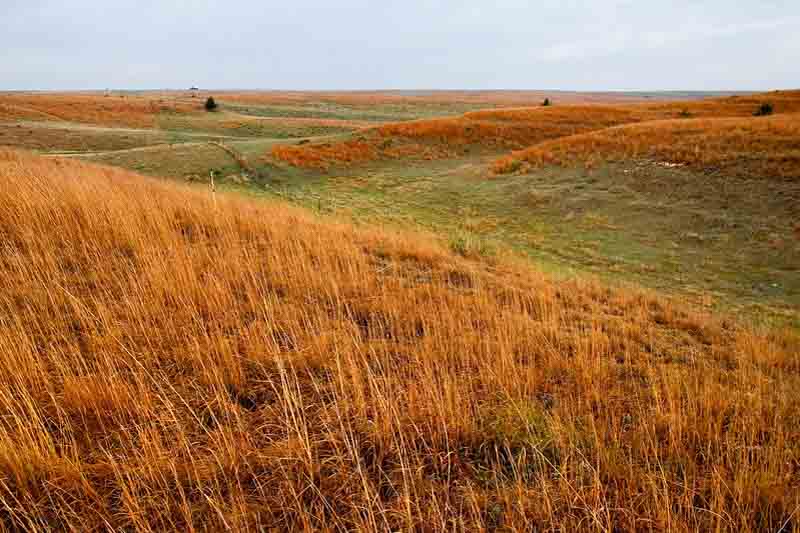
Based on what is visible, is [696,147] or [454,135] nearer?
[696,147]

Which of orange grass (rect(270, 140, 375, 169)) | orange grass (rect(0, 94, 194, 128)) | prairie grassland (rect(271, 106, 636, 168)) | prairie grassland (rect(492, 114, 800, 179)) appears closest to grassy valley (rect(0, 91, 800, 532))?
prairie grassland (rect(492, 114, 800, 179))

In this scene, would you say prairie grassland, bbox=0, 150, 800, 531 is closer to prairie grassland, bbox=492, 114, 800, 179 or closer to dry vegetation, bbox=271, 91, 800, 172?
prairie grassland, bbox=492, 114, 800, 179

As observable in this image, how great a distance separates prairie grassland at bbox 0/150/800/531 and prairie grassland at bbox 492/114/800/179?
44.7 ft

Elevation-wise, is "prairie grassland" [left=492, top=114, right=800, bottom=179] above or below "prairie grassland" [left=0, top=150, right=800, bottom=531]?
above

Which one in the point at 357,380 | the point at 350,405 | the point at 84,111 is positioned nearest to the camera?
the point at 350,405

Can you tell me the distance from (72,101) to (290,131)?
25.0 m

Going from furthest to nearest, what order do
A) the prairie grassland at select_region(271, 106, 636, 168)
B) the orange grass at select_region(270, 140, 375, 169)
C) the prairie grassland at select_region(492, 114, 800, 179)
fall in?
the prairie grassland at select_region(271, 106, 636, 168) → the orange grass at select_region(270, 140, 375, 169) → the prairie grassland at select_region(492, 114, 800, 179)

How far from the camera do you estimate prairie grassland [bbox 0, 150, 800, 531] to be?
1.76 meters

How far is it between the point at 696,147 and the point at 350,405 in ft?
67.2

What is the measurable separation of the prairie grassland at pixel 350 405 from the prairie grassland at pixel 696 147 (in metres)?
13.6

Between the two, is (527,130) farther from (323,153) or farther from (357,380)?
(357,380)

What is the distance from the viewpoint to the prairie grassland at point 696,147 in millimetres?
14859

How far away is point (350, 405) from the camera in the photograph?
92.7 inches

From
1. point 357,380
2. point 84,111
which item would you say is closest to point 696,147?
point 357,380
